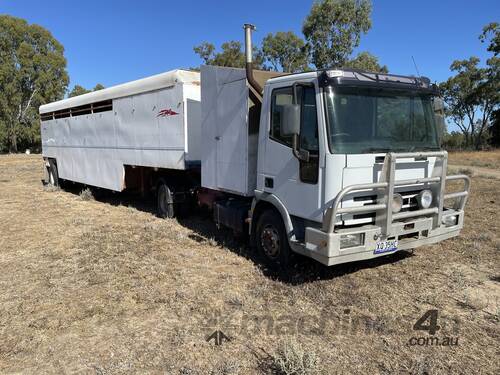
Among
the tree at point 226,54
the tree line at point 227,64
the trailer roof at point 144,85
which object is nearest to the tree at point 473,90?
the tree line at point 227,64

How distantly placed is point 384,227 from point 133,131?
685 cm

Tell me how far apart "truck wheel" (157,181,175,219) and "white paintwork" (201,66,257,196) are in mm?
1842

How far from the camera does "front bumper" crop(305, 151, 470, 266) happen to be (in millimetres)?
4484

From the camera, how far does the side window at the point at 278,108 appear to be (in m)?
5.26

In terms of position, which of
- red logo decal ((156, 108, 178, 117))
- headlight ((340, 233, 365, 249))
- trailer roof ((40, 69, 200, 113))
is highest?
trailer roof ((40, 69, 200, 113))

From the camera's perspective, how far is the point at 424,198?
201 inches

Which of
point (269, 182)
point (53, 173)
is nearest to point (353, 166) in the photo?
point (269, 182)

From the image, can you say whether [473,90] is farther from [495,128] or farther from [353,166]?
[353,166]

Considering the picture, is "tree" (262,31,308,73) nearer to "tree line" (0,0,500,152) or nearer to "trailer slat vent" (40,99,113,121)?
"tree line" (0,0,500,152)

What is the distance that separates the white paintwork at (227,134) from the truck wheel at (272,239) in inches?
25.7

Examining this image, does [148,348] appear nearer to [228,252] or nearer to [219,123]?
[228,252]

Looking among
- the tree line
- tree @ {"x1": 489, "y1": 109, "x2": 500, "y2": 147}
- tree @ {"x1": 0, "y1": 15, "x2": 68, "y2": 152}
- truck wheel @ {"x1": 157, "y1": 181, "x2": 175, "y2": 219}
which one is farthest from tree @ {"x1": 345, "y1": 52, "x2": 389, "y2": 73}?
tree @ {"x1": 0, "y1": 15, "x2": 68, "y2": 152}

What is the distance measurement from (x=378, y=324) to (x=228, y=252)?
305 centimetres

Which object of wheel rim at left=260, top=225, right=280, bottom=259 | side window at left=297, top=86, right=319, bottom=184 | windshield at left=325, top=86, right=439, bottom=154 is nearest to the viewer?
windshield at left=325, top=86, right=439, bottom=154
